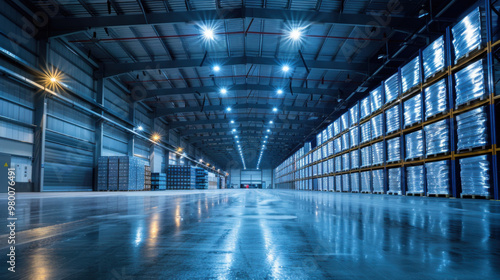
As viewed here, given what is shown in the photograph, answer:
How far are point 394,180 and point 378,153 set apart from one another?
4.57 feet

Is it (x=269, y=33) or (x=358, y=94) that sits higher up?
(x=269, y=33)

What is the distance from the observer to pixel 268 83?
17781 mm

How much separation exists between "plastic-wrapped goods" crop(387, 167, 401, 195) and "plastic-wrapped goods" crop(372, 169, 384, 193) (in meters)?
0.57

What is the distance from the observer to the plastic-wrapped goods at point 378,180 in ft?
35.4

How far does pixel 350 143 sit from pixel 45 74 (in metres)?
13.3

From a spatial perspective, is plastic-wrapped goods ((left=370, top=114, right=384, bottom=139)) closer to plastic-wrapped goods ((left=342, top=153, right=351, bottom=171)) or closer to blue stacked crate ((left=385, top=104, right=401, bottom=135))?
blue stacked crate ((left=385, top=104, right=401, bottom=135))

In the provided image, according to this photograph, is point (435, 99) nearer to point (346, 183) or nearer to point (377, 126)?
A: point (377, 126)

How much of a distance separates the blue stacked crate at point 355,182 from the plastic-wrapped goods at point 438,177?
5100 mm

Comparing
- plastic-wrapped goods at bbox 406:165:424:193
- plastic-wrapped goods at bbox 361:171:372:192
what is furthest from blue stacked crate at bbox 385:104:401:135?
plastic-wrapped goods at bbox 361:171:372:192

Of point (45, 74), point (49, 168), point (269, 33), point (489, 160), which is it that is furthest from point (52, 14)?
point (489, 160)

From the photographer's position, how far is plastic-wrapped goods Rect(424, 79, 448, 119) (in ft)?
24.1

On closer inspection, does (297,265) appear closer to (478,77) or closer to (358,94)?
(478,77)

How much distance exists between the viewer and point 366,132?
1216cm

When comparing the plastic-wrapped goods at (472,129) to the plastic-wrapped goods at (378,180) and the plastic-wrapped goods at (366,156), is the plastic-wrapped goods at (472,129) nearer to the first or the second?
the plastic-wrapped goods at (378,180)
